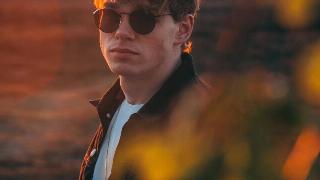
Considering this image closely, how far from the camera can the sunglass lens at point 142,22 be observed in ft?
7.76

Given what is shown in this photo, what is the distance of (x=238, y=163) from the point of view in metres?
0.63

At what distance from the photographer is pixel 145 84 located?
2.54 m

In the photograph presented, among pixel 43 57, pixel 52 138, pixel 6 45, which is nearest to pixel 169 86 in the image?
pixel 52 138

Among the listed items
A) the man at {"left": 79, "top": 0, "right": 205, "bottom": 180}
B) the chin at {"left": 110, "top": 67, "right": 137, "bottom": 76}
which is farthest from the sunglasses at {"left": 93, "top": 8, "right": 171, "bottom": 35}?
the chin at {"left": 110, "top": 67, "right": 137, "bottom": 76}

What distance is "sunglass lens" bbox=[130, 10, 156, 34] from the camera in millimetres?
2365

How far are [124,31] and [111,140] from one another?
1.12ft

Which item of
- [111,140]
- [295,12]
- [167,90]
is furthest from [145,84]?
[295,12]

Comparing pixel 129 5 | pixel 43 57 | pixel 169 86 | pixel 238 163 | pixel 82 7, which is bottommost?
pixel 238 163

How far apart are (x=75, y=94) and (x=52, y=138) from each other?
2265mm

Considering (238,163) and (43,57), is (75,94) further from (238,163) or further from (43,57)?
(238,163)

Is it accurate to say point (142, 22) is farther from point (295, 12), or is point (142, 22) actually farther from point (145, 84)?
point (295, 12)

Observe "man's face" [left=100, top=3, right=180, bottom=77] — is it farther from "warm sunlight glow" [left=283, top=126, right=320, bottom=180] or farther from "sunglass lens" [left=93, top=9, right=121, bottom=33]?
"warm sunlight glow" [left=283, top=126, right=320, bottom=180]

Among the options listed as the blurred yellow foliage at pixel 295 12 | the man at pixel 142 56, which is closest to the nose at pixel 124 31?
the man at pixel 142 56

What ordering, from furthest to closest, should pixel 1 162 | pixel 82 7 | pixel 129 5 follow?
pixel 82 7 → pixel 1 162 → pixel 129 5
